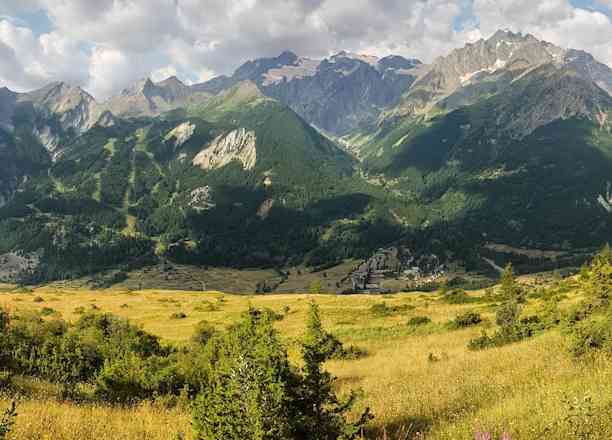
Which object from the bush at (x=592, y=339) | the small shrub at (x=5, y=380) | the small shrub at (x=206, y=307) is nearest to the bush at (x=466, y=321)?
the bush at (x=592, y=339)

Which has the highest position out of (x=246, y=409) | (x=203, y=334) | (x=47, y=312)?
(x=246, y=409)

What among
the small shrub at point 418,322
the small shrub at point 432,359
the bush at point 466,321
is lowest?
the small shrub at point 418,322

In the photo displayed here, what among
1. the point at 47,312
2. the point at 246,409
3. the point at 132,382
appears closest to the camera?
the point at 246,409

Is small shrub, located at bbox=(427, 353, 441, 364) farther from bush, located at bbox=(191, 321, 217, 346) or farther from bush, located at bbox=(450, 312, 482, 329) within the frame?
bush, located at bbox=(191, 321, 217, 346)

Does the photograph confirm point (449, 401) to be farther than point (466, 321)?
No

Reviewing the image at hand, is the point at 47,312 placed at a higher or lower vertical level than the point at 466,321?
lower

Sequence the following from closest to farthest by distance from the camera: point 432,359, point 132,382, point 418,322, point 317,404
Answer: point 317,404 < point 132,382 < point 432,359 < point 418,322

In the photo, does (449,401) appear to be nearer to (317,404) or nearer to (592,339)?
(317,404)

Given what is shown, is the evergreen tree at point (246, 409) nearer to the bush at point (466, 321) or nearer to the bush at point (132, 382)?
the bush at point (132, 382)

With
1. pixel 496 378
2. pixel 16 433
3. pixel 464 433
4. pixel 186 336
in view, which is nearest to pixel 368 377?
pixel 496 378

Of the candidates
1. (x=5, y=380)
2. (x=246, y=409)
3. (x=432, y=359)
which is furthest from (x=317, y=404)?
(x=432, y=359)

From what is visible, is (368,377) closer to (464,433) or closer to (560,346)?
(560,346)

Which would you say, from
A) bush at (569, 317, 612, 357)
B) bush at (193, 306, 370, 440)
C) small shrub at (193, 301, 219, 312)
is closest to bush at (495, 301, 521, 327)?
bush at (569, 317, 612, 357)

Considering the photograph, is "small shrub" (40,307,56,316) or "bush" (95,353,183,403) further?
"small shrub" (40,307,56,316)
